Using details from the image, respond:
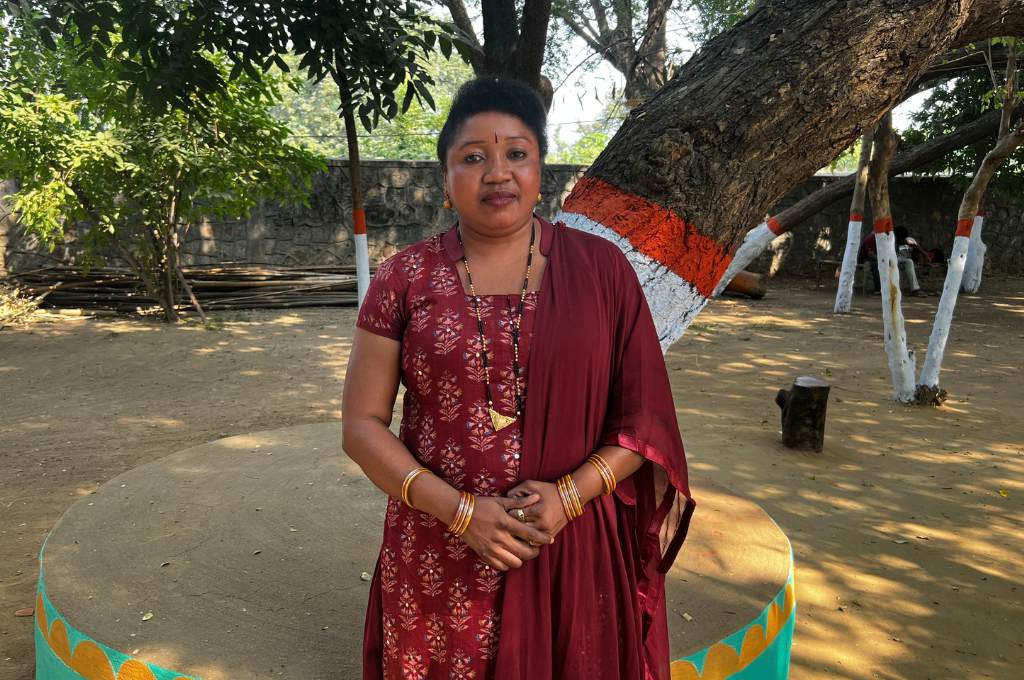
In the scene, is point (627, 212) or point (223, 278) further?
point (223, 278)

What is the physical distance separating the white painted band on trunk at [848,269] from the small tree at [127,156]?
588cm

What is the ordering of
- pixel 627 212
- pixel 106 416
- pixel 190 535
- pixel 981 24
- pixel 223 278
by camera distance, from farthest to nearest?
pixel 223 278
pixel 106 416
pixel 190 535
pixel 981 24
pixel 627 212

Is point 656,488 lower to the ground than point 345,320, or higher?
higher

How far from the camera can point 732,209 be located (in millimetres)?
1711

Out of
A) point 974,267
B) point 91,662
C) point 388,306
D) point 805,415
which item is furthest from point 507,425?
point 974,267

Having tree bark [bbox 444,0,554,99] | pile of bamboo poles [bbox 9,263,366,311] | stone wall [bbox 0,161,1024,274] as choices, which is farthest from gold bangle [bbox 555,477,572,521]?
stone wall [bbox 0,161,1024,274]

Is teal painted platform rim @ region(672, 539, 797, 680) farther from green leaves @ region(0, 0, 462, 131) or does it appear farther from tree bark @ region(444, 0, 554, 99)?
tree bark @ region(444, 0, 554, 99)

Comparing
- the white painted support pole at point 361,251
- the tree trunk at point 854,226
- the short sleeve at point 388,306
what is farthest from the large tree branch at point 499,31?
the short sleeve at point 388,306

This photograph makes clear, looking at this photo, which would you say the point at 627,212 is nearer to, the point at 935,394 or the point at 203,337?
the point at 935,394

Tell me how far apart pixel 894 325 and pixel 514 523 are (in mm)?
5186

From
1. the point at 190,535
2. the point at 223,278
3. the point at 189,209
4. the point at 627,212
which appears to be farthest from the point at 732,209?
the point at 223,278

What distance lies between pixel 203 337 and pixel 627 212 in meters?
7.10

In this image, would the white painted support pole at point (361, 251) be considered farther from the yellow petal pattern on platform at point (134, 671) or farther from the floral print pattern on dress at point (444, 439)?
the floral print pattern on dress at point (444, 439)

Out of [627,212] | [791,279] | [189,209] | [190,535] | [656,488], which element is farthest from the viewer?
[791,279]
